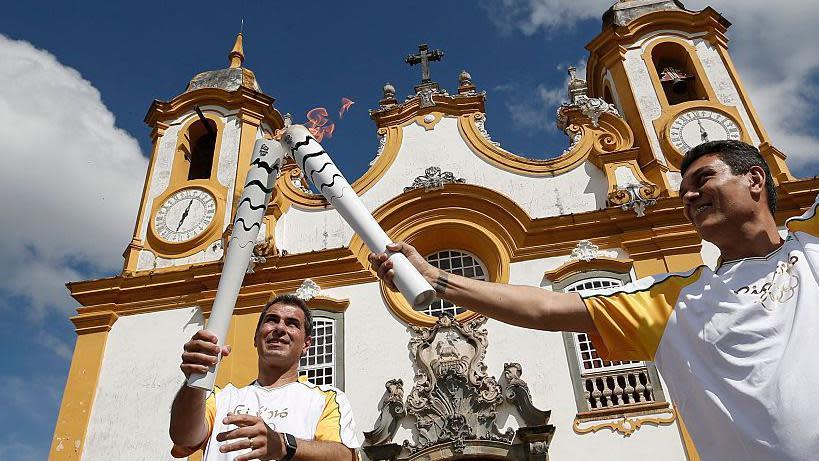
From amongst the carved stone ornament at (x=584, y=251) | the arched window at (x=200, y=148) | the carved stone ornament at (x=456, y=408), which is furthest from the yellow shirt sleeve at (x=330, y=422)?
the arched window at (x=200, y=148)

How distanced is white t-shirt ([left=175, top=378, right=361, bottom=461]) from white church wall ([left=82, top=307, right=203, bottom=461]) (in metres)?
7.25

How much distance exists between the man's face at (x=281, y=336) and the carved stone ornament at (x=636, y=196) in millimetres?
8178

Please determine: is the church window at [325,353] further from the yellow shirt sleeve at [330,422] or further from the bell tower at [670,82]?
the yellow shirt sleeve at [330,422]

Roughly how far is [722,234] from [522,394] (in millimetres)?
6862

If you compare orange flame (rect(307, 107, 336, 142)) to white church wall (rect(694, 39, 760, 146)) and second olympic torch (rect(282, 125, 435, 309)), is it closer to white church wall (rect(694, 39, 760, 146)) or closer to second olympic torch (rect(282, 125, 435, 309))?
second olympic torch (rect(282, 125, 435, 309))

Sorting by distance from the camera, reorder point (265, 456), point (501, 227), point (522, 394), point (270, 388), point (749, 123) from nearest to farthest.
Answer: point (265, 456)
point (270, 388)
point (522, 394)
point (501, 227)
point (749, 123)

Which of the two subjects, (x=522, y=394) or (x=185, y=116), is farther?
(x=185, y=116)

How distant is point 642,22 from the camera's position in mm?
13695

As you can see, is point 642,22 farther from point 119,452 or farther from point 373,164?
point 119,452

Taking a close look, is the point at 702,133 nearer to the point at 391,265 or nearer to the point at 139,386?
the point at 139,386

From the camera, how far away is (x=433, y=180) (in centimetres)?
1134

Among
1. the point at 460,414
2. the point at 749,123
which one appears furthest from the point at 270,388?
the point at 749,123

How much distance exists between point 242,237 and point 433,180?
8342 mm

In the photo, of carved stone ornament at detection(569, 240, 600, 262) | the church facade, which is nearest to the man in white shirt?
the church facade
